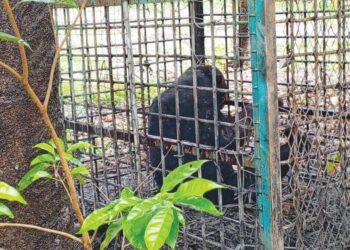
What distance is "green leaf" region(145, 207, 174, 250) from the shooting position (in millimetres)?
1301

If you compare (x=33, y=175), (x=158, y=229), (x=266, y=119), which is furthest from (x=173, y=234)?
(x=266, y=119)

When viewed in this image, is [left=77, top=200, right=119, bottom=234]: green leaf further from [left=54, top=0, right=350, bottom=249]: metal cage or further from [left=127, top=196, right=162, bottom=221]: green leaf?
[left=54, top=0, right=350, bottom=249]: metal cage

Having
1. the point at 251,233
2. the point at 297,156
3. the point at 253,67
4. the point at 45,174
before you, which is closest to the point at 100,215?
the point at 45,174

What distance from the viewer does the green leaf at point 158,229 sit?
1.30m

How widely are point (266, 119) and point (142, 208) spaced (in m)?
1.51

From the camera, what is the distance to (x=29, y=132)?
96.7 inches

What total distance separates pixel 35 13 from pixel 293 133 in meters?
1.33

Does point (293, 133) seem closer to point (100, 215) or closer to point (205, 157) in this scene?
point (205, 157)

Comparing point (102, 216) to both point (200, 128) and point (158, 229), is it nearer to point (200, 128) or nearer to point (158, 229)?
point (158, 229)

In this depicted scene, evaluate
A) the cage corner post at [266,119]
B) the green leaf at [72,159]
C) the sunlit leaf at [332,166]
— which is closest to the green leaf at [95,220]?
the green leaf at [72,159]

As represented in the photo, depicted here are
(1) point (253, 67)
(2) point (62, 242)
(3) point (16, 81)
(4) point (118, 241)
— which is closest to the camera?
(3) point (16, 81)

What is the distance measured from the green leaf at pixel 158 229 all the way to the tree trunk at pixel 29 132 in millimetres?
1213

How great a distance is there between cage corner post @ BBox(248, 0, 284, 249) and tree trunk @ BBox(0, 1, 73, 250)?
2.82 feet

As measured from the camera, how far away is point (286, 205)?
3678mm
